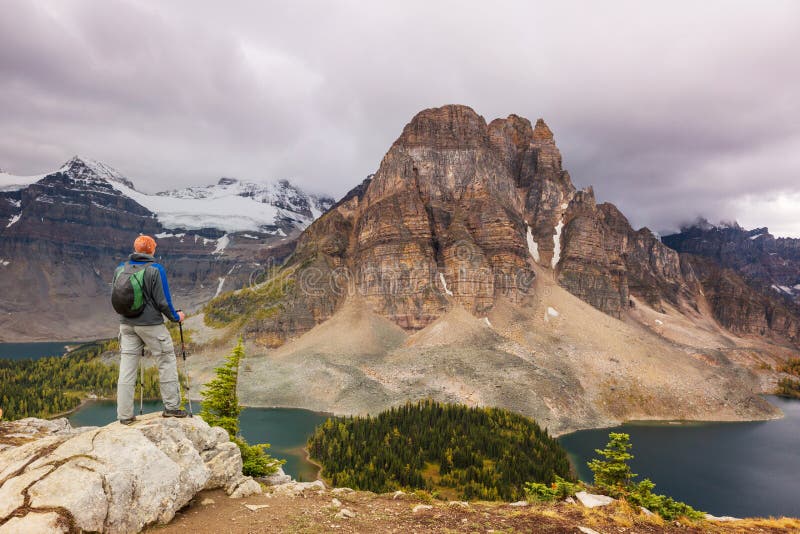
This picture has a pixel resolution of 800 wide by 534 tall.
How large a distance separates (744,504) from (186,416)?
61.1 m

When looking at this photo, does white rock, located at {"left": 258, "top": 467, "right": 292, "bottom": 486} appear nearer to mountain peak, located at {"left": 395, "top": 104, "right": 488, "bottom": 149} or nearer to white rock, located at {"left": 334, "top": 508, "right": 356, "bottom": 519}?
white rock, located at {"left": 334, "top": 508, "right": 356, "bottom": 519}

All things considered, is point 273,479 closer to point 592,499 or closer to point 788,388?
point 592,499

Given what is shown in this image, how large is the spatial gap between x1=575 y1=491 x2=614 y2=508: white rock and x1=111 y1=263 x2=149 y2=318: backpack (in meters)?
14.8

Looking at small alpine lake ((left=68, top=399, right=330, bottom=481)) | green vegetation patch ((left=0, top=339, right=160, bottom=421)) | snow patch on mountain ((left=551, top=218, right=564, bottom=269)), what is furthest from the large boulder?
snow patch on mountain ((left=551, top=218, right=564, bottom=269))

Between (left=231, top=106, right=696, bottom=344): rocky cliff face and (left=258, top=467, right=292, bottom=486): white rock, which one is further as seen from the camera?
(left=231, top=106, right=696, bottom=344): rocky cliff face

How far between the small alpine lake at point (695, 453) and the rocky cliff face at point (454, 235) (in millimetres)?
40165

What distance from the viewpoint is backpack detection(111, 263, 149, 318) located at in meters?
9.95

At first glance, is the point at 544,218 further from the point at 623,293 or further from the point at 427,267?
the point at 427,267

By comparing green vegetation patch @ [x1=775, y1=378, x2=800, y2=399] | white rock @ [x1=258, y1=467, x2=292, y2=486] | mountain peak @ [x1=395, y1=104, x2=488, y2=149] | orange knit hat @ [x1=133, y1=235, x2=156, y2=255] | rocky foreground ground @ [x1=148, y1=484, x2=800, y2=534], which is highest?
mountain peak @ [x1=395, y1=104, x2=488, y2=149]

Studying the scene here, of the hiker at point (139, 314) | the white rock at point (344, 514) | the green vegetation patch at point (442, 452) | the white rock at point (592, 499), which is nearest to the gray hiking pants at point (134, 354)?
the hiker at point (139, 314)

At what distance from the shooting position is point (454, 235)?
110 metres

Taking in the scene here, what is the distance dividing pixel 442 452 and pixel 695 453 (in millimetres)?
41049

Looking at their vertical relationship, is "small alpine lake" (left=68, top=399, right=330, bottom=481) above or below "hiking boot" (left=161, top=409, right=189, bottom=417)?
below

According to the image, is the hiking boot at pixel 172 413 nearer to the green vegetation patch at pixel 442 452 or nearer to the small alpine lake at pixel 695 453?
the green vegetation patch at pixel 442 452
